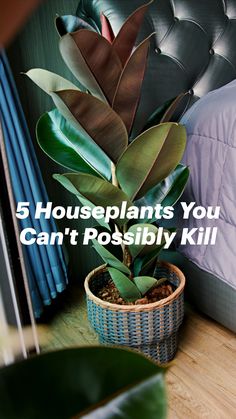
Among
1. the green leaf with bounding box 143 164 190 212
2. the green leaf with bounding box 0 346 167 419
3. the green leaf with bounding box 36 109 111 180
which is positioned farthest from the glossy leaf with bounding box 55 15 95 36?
the green leaf with bounding box 0 346 167 419

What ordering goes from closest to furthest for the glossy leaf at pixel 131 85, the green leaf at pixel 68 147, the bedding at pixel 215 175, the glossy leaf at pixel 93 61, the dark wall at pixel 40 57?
the glossy leaf at pixel 93 61 → the glossy leaf at pixel 131 85 → the green leaf at pixel 68 147 → the bedding at pixel 215 175 → the dark wall at pixel 40 57

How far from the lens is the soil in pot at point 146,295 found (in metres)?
1.57

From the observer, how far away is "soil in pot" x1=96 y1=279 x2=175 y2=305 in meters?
1.57

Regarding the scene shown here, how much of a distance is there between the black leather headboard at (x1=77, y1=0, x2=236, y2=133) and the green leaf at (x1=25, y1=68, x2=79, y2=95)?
524 millimetres

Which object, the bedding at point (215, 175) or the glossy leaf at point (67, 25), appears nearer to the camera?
the glossy leaf at point (67, 25)

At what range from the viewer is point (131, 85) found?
4.27ft

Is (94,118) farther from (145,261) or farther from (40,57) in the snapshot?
(40,57)

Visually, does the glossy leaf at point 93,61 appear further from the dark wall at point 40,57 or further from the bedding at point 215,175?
the dark wall at point 40,57

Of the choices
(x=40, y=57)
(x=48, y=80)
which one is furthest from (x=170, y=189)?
(x=40, y=57)

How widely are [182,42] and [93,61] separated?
0.89 metres

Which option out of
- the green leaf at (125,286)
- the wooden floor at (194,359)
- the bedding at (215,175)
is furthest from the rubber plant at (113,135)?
the wooden floor at (194,359)

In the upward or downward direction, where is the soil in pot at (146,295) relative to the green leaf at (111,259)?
downward

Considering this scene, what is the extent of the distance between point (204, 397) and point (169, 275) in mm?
419

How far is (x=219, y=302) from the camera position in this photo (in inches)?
67.2
